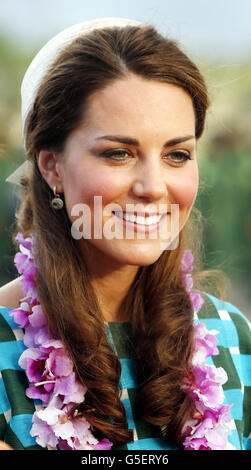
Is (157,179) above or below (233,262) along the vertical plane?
above

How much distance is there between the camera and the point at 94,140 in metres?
2.03

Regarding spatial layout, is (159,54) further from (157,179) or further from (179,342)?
(179,342)

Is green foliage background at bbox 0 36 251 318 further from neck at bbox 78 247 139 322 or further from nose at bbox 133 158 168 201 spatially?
nose at bbox 133 158 168 201

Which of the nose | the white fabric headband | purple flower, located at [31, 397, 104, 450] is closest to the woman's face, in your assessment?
the nose

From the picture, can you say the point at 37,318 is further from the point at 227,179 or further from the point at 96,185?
the point at 227,179

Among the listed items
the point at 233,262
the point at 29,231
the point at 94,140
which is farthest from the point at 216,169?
the point at 94,140

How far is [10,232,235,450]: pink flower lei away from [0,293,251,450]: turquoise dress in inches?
1.6

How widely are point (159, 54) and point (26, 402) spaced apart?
3.94 feet

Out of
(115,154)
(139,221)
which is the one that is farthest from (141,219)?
(115,154)

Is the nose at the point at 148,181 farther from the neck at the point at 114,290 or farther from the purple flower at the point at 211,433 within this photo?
the purple flower at the point at 211,433

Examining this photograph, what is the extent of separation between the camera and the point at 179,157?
7.06 feet

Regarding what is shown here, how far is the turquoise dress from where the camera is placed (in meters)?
2.04

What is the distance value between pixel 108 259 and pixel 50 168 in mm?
368

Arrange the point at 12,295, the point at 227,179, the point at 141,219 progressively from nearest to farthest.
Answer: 1. the point at 141,219
2. the point at 12,295
3. the point at 227,179
